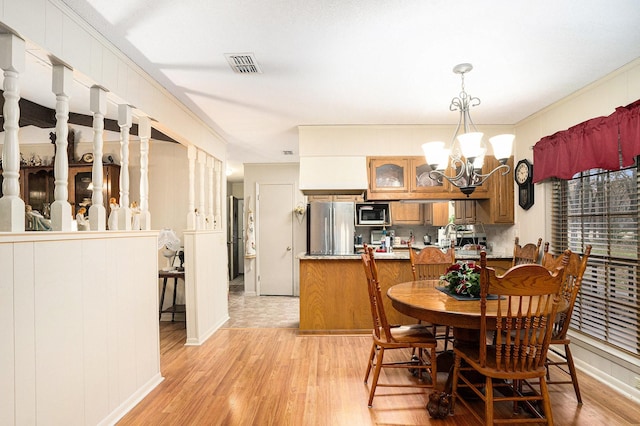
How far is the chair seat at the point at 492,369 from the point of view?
2.03 meters

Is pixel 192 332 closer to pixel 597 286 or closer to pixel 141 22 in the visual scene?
pixel 141 22

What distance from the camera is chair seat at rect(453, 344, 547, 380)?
2.03m

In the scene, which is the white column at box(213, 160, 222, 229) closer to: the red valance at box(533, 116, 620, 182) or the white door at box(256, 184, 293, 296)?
the white door at box(256, 184, 293, 296)

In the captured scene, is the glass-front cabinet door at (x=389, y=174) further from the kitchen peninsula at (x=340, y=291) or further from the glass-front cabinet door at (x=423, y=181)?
the kitchen peninsula at (x=340, y=291)

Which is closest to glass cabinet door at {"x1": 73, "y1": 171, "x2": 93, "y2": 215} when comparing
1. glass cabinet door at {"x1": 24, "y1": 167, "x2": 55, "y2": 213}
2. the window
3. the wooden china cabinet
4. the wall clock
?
the wooden china cabinet

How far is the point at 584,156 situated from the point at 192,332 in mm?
4140

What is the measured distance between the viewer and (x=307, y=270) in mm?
4301

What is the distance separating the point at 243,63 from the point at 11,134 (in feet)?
5.13

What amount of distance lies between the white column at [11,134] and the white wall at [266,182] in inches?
203

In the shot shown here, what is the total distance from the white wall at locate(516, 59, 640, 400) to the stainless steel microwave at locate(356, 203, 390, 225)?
7.47ft

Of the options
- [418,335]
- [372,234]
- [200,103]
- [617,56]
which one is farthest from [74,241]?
[372,234]

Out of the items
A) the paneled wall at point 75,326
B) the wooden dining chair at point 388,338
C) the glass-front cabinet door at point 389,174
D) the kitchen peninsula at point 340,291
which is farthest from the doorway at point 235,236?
the wooden dining chair at point 388,338

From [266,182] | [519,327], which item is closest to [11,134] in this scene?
[519,327]

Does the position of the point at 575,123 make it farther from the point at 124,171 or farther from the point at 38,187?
the point at 38,187
